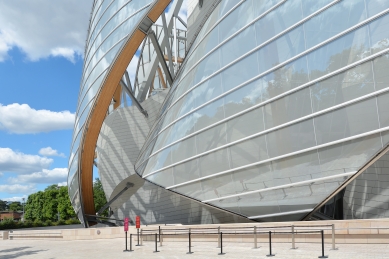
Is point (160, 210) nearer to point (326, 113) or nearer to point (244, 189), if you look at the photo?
point (244, 189)

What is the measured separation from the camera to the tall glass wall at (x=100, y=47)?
24672 millimetres

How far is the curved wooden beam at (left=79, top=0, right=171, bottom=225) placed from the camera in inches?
934

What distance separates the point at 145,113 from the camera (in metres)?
30.7

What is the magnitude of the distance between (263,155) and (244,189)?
5.61ft

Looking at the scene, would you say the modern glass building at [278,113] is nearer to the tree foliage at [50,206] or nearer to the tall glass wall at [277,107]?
the tall glass wall at [277,107]

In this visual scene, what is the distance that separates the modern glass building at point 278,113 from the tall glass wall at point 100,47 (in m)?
0.73

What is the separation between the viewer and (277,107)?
15641 mm

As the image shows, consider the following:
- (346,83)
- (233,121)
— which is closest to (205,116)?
(233,121)

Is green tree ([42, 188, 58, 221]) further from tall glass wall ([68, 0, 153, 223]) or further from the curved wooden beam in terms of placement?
the curved wooden beam

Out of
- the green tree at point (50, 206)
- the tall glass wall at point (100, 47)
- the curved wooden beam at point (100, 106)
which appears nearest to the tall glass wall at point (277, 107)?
the curved wooden beam at point (100, 106)

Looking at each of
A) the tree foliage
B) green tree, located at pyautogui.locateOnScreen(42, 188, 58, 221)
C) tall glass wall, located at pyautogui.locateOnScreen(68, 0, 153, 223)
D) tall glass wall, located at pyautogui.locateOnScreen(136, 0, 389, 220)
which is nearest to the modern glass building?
tall glass wall, located at pyautogui.locateOnScreen(136, 0, 389, 220)

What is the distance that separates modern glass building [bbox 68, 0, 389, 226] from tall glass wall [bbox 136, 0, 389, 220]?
0.13ft

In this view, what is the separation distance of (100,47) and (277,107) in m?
15.2

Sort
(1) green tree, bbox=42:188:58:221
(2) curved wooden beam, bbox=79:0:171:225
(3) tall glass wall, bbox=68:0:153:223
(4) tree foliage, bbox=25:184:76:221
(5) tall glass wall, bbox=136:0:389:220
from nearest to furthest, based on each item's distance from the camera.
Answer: (5) tall glass wall, bbox=136:0:389:220
(2) curved wooden beam, bbox=79:0:171:225
(3) tall glass wall, bbox=68:0:153:223
(4) tree foliage, bbox=25:184:76:221
(1) green tree, bbox=42:188:58:221
